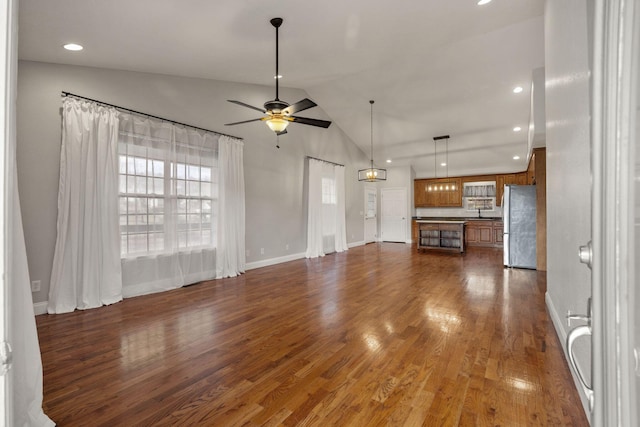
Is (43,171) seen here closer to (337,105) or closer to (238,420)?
(238,420)

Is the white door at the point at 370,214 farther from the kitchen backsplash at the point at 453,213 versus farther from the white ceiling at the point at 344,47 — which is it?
the white ceiling at the point at 344,47

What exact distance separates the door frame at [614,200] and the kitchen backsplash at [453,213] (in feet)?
36.0

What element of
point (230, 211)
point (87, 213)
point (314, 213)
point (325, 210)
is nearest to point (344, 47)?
point (230, 211)

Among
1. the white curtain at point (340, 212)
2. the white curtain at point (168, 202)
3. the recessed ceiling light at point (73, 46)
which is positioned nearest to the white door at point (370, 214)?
the white curtain at point (340, 212)

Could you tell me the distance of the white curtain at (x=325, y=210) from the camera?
24.4 feet

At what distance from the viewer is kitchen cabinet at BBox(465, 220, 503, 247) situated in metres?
9.52

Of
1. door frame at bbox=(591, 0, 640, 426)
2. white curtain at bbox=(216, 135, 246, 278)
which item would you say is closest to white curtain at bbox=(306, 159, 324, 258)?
white curtain at bbox=(216, 135, 246, 278)

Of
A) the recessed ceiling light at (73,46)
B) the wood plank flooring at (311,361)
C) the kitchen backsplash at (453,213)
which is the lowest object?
the wood plank flooring at (311,361)

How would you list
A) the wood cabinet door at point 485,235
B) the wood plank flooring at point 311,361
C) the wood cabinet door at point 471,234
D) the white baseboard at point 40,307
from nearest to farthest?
the wood plank flooring at point 311,361
the white baseboard at point 40,307
the wood cabinet door at point 485,235
the wood cabinet door at point 471,234

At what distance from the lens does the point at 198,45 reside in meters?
3.71

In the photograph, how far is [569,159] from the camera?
231cm

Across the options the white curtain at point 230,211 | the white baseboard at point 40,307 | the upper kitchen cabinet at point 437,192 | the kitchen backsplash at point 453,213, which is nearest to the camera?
the white baseboard at point 40,307

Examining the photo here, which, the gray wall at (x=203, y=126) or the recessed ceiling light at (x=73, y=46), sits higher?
the recessed ceiling light at (x=73, y=46)

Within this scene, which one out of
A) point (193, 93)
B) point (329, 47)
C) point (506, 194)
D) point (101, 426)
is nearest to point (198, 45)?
point (193, 93)
